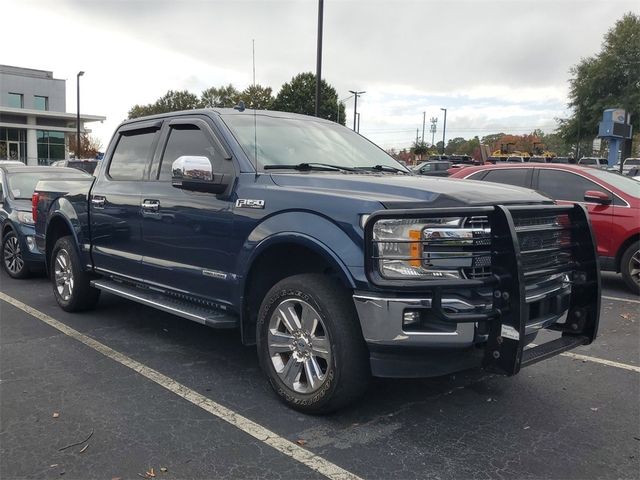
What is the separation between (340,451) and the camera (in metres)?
3.17

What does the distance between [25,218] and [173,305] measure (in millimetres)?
4517

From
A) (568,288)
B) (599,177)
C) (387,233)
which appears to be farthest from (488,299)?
(599,177)

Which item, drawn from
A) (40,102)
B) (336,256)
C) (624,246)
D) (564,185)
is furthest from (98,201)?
(40,102)

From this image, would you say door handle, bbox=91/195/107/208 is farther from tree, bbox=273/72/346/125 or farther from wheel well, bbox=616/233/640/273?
tree, bbox=273/72/346/125

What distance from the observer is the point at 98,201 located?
5.60 m

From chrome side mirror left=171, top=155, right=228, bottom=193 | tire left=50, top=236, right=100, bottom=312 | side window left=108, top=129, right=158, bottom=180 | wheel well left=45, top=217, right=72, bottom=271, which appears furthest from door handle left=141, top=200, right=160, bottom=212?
wheel well left=45, top=217, right=72, bottom=271

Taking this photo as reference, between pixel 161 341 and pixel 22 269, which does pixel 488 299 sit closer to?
pixel 161 341

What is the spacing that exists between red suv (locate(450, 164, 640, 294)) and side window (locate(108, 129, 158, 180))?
5.50m

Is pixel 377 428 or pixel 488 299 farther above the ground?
pixel 488 299

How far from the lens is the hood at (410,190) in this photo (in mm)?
3326

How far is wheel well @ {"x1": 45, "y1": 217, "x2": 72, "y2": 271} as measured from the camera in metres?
6.32

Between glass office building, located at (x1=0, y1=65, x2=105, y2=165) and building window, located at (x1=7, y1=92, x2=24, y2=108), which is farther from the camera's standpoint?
building window, located at (x1=7, y1=92, x2=24, y2=108)

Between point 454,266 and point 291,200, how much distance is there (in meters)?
1.14

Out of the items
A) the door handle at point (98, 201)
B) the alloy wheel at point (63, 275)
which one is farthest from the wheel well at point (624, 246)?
the alloy wheel at point (63, 275)
